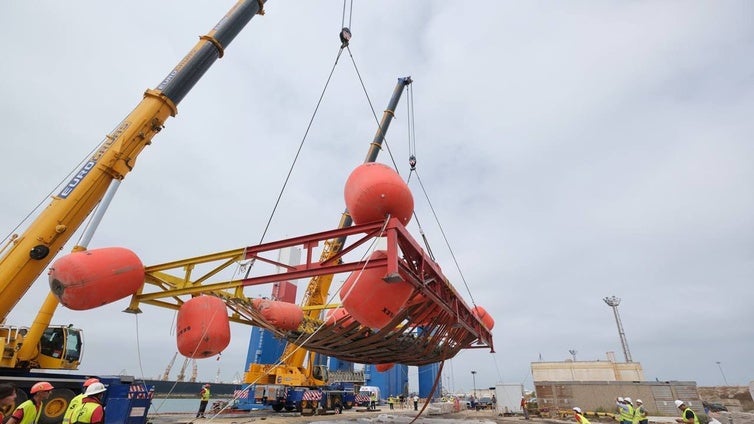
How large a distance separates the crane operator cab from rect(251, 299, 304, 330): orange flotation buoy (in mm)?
5784

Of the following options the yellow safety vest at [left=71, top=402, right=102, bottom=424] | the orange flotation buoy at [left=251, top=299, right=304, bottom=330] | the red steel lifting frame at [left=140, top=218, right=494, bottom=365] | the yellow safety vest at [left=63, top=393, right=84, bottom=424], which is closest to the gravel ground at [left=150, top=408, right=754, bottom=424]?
the red steel lifting frame at [left=140, top=218, right=494, bottom=365]

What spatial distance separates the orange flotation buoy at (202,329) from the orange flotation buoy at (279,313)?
225 cm

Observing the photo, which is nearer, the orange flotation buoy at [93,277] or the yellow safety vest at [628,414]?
the orange flotation buoy at [93,277]

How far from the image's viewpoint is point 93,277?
6512mm

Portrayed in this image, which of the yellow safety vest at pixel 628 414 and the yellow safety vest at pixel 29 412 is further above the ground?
the yellow safety vest at pixel 628 414

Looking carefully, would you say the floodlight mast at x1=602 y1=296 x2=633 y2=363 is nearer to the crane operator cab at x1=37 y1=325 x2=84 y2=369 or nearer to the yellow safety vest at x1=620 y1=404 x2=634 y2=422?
the yellow safety vest at x1=620 y1=404 x2=634 y2=422

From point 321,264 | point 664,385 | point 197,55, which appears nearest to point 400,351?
point 321,264

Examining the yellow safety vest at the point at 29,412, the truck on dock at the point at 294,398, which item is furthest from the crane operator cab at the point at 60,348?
the truck on dock at the point at 294,398

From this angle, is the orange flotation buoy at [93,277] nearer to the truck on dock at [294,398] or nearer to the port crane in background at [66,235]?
the port crane in background at [66,235]

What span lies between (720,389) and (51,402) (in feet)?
159

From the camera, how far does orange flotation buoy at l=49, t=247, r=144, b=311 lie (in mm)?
6375

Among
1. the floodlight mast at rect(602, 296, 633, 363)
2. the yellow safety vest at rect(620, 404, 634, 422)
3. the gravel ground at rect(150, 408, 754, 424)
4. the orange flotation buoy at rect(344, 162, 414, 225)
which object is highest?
the floodlight mast at rect(602, 296, 633, 363)

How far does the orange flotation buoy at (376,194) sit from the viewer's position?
6572 mm

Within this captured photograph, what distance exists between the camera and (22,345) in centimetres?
973
